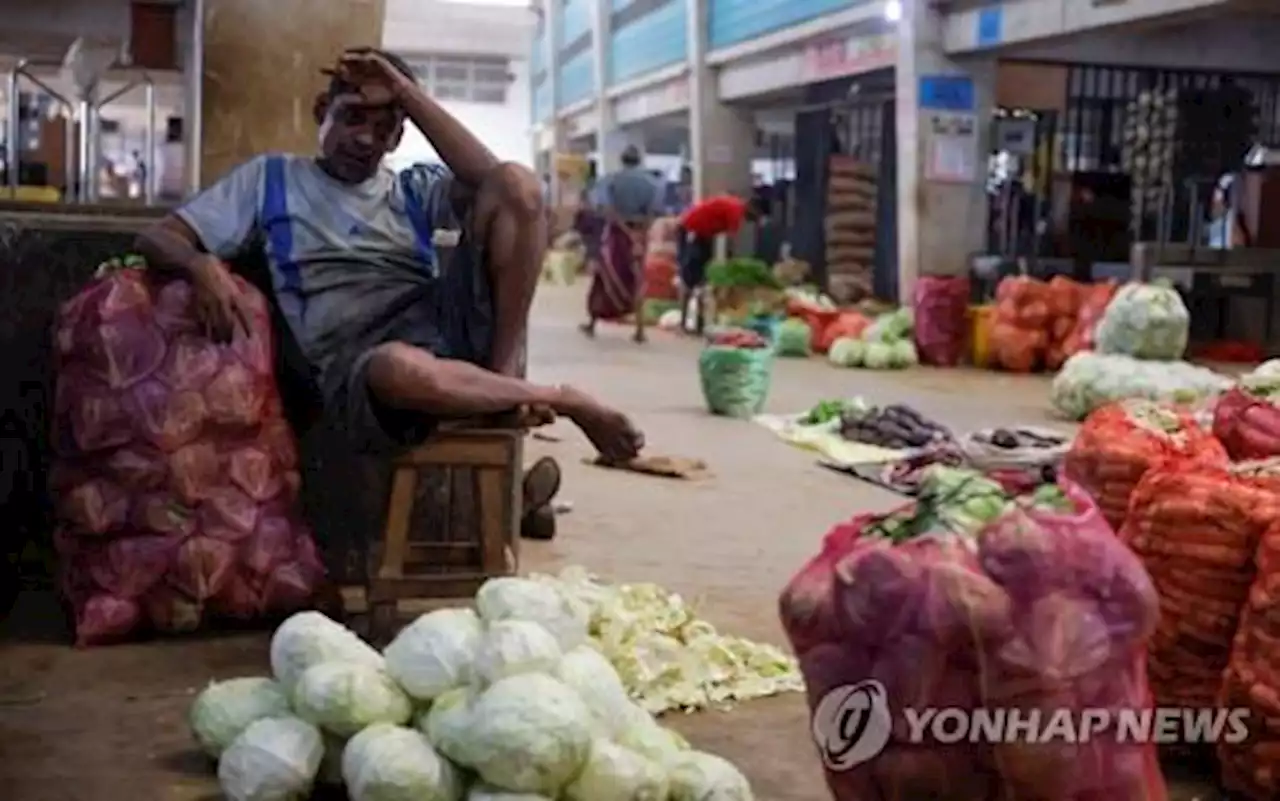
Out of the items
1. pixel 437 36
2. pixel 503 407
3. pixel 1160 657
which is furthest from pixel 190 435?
pixel 437 36

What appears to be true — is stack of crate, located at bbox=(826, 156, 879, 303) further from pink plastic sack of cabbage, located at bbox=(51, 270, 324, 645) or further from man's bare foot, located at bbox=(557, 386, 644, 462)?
pink plastic sack of cabbage, located at bbox=(51, 270, 324, 645)

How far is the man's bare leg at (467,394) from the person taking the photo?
148 inches

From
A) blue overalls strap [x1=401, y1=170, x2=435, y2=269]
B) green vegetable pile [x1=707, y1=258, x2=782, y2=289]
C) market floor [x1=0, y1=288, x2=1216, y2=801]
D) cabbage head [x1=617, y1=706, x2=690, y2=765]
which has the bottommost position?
market floor [x1=0, y1=288, x2=1216, y2=801]

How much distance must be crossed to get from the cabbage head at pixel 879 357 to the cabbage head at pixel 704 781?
995cm

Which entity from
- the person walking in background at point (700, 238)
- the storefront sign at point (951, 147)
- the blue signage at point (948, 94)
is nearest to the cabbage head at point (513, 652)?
the person walking in background at point (700, 238)

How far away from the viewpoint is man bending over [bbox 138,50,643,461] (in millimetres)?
3908

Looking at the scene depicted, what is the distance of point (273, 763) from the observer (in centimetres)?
272

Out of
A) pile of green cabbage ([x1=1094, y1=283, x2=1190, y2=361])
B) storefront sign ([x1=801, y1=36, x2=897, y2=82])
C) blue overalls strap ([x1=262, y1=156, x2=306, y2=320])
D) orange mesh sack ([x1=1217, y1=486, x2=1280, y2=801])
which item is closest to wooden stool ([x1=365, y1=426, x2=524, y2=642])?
blue overalls strap ([x1=262, y1=156, x2=306, y2=320])

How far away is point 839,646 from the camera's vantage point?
2.14 meters

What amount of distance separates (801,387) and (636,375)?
1133mm

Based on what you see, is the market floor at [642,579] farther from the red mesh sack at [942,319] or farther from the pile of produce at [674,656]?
the red mesh sack at [942,319]

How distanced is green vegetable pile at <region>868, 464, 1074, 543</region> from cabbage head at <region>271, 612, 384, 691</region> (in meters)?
1.04

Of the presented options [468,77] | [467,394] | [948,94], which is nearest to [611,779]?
[467,394]

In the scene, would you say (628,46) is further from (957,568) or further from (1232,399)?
(957,568)
